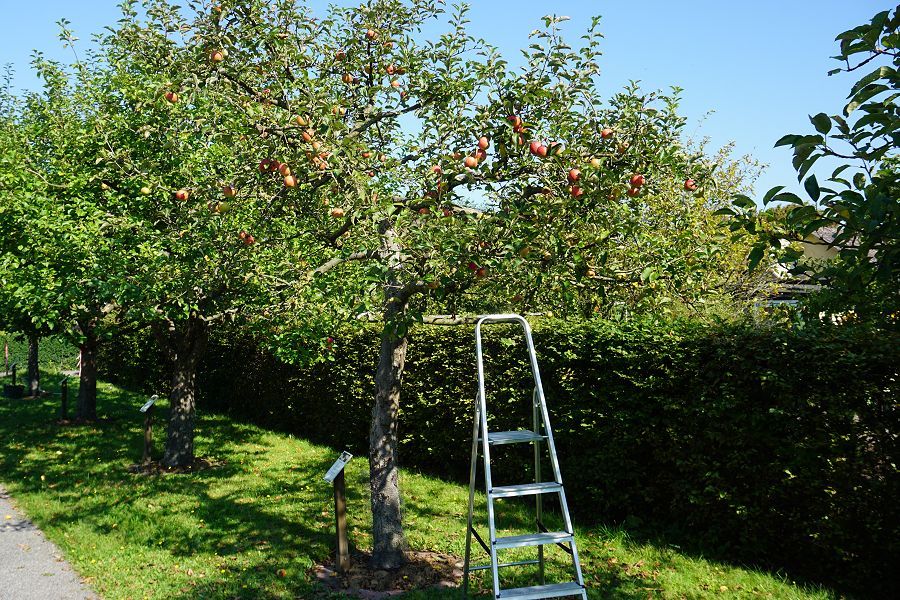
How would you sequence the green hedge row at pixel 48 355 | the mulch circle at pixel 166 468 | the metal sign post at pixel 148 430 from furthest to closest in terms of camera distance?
the green hedge row at pixel 48 355 < the metal sign post at pixel 148 430 < the mulch circle at pixel 166 468

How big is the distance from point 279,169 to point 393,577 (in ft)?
12.4

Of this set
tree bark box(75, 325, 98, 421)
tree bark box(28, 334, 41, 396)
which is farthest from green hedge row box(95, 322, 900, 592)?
tree bark box(28, 334, 41, 396)

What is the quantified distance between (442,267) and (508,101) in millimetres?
1492

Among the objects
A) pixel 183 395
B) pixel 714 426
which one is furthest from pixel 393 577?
pixel 183 395

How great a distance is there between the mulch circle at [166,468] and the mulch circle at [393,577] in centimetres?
438

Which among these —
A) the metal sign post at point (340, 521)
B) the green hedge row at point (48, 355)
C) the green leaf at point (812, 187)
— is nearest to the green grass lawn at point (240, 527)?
the metal sign post at point (340, 521)

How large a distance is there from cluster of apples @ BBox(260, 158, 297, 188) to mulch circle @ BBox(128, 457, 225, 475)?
606 cm

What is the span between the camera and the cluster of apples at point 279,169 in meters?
5.21

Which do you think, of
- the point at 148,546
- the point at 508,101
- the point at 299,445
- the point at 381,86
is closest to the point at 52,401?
the point at 299,445

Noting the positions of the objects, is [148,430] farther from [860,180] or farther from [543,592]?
[860,180]

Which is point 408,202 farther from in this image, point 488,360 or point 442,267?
point 488,360

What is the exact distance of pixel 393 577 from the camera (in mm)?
6309

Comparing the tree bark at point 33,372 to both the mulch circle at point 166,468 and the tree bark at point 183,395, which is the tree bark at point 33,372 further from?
the tree bark at point 183,395

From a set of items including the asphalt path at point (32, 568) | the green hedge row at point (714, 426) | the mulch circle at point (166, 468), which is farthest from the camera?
the mulch circle at point (166, 468)
